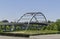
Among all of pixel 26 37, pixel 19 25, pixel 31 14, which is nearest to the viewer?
pixel 26 37

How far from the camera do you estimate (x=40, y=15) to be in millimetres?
112500

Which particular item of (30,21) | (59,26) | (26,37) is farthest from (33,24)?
(26,37)

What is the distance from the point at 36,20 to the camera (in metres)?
116

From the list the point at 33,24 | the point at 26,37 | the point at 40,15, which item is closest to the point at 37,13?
the point at 40,15

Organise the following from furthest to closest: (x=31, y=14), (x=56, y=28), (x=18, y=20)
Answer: (x=18, y=20), (x=31, y=14), (x=56, y=28)

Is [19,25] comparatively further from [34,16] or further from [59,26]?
[59,26]

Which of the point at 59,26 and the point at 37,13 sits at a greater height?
the point at 37,13

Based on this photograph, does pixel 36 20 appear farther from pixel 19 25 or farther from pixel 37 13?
pixel 19 25

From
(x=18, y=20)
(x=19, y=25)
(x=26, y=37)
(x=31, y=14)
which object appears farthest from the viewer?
(x=18, y=20)

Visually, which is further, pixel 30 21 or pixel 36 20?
pixel 36 20

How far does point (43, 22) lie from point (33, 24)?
637cm

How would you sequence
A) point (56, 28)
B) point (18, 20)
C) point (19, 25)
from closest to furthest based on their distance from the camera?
point (56, 28) → point (19, 25) → point (18, 20)

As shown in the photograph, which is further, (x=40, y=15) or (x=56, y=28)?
(x=40, y=15)

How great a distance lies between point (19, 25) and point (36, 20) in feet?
47.9
